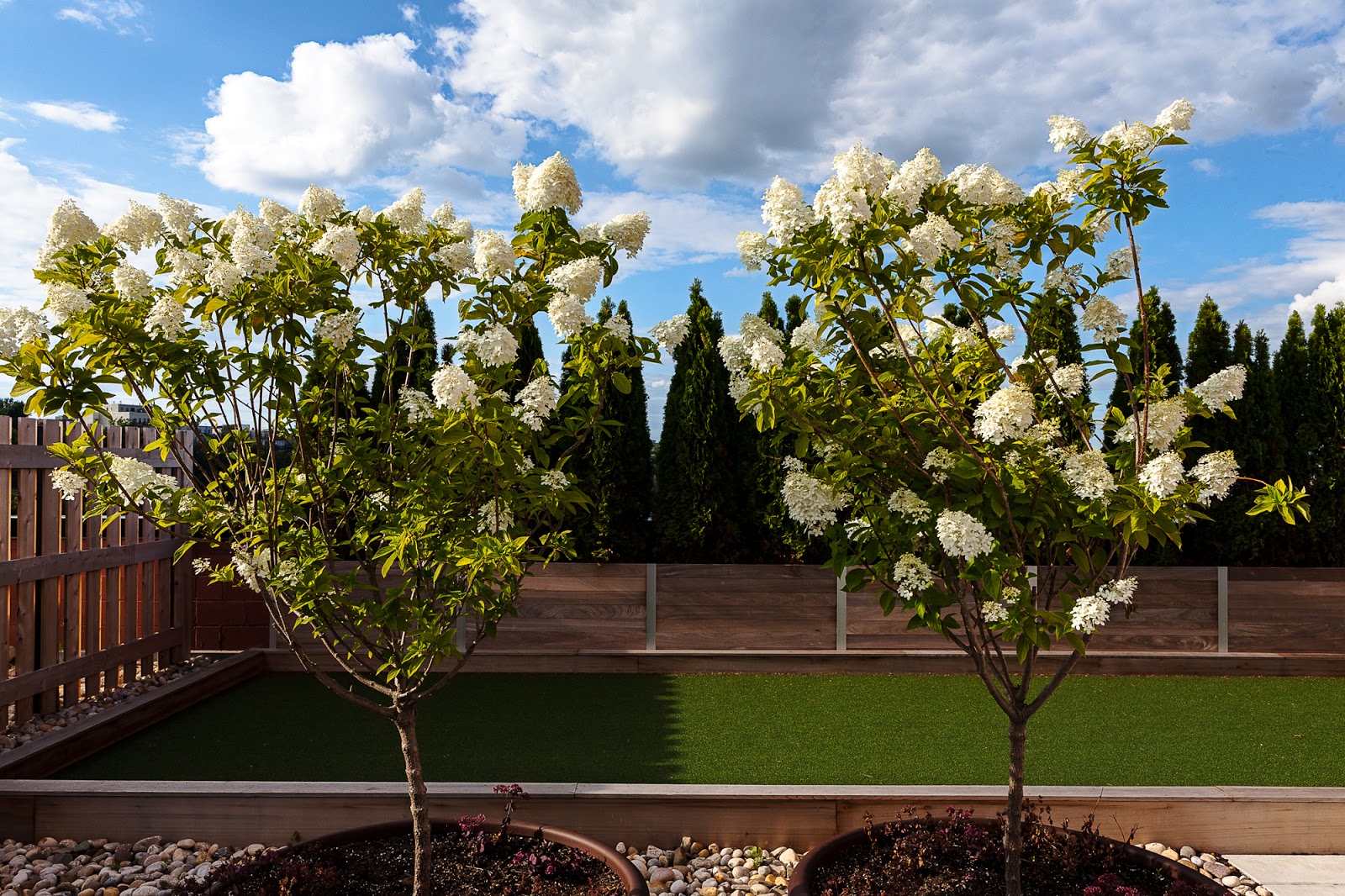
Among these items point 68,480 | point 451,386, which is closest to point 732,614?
point 68,480

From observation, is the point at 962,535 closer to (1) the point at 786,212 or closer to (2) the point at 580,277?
(1) the point at 786,212

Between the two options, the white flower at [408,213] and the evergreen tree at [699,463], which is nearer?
the white flower at [408,213]

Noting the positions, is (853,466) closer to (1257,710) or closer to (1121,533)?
(1121,533)

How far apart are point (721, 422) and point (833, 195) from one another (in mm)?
4629

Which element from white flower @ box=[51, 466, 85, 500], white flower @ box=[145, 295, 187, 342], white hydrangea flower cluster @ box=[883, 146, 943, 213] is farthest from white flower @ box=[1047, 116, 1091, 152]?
white flower @ box=[51, 466, 85, 500]

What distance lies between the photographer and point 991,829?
331cm

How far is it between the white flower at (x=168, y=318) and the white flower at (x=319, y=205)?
501mm

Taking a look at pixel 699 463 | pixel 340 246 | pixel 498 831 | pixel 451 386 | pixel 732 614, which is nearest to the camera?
pixel 451 386

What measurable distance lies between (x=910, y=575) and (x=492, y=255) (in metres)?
1.49

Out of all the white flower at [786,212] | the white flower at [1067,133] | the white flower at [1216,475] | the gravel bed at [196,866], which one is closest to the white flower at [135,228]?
the white flower at [786,212]

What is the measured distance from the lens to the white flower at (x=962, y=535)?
2357mm

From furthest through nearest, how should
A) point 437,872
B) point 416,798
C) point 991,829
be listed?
point 991,829 → point 437,872 → point 416,798

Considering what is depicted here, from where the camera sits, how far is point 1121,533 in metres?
2.66

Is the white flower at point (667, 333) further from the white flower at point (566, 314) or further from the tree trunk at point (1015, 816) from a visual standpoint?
the tree trunk at point (1015, 816)
